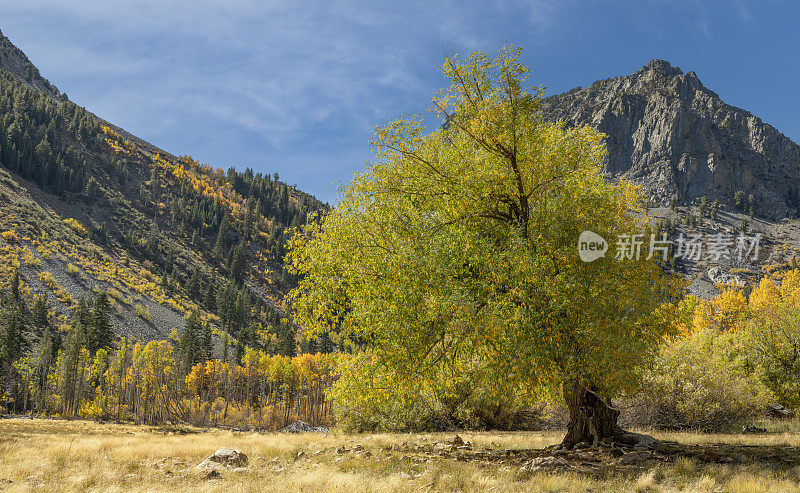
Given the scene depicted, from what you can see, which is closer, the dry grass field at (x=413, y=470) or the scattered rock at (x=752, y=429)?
the dry grass field at (x=413, y=470)

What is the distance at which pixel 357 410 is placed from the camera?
114ft

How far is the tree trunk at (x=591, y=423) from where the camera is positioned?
15.6 m

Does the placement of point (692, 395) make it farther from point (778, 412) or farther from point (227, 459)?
point (227, 459)

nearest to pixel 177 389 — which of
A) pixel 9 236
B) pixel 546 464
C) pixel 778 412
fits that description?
pixel 778 412

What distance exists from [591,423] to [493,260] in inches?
304

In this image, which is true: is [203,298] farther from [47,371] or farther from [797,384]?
[797,384]

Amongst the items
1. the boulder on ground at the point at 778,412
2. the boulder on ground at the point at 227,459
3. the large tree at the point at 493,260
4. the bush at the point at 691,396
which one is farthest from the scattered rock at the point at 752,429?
the boulder on ground at the point at 227,459

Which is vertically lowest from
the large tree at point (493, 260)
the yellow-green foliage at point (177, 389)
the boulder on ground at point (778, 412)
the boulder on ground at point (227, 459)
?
the yellow-green foliage at point (177, 389)


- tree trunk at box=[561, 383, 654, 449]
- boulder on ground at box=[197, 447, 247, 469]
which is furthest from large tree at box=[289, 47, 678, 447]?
boulder on ground at box=[197, 447, 247, 469]

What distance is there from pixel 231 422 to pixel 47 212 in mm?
154975

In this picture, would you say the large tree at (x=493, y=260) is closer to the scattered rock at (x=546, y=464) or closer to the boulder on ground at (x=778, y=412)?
the scattered rock at (x=546, y=464)

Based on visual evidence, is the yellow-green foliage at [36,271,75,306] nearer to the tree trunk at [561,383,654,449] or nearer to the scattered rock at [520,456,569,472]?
the tree trunk at [561,383,654,449]

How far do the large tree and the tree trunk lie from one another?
0.05 metres

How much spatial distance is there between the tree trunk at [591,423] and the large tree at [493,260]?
0.16 ft
